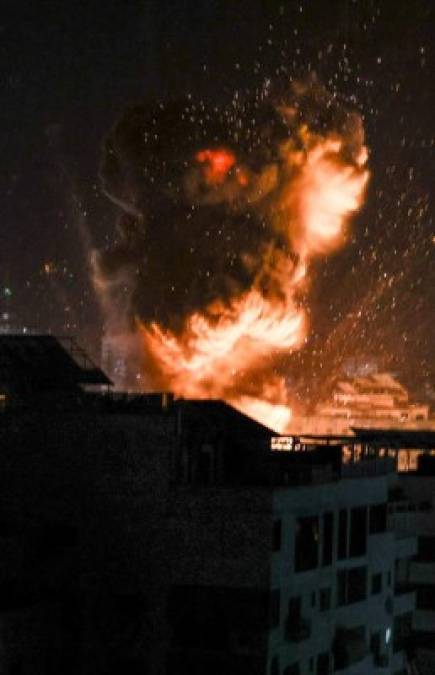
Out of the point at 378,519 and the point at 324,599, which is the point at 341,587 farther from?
the point at 378,519

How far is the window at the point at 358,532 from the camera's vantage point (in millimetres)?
31250

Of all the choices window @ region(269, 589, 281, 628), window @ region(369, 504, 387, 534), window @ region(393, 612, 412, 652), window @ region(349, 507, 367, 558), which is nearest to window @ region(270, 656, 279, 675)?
window @ region(269, 589, 281, 628)

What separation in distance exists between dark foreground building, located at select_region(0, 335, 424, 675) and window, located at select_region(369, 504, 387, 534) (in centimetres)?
49

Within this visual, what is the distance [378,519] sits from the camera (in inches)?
1287

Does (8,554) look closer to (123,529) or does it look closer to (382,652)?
(123,529)

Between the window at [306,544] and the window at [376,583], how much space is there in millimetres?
3242

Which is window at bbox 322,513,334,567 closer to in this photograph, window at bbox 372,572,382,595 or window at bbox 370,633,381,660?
window at bbox 372,572,382,595

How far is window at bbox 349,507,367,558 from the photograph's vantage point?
103 feet

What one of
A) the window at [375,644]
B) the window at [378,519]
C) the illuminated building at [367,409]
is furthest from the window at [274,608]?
the illuminated building at [367,409]

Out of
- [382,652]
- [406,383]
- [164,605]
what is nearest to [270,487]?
[164,605]

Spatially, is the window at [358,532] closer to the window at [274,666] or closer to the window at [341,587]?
the window at [341,587]

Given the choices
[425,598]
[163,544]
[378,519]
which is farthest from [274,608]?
A: [425,598]

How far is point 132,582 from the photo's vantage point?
2847cm

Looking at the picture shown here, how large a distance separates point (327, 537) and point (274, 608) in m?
2.43
